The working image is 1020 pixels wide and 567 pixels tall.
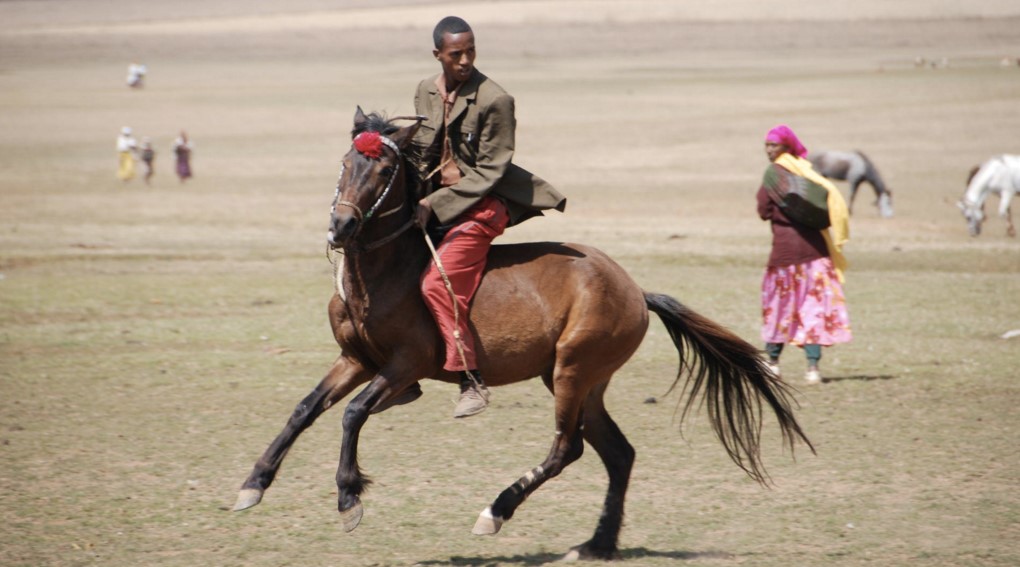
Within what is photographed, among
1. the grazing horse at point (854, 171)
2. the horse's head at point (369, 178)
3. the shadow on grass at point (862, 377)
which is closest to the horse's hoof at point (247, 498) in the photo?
the horse's head at point (369, 178)

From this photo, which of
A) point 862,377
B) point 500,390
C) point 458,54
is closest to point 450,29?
point 458,54

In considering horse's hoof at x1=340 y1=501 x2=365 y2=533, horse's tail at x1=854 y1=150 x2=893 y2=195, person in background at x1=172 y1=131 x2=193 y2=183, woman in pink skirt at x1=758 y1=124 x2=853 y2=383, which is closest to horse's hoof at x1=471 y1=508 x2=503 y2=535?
horse's hoof at x1=340 y1=501 x2=365 y2=533

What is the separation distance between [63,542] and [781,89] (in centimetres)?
4778

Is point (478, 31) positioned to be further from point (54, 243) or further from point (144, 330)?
point (144, 330)

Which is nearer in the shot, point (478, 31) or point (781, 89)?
point (781, 89)

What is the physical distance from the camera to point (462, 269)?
21.0 feet

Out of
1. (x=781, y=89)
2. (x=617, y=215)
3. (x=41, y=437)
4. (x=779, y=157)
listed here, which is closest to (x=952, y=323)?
(x=779, y=157)

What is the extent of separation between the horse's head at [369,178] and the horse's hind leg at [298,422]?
2.43ft

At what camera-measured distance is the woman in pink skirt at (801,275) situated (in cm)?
1056

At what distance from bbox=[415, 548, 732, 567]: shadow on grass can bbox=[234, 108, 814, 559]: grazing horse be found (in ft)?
0.45

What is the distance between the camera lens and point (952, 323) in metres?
13.3

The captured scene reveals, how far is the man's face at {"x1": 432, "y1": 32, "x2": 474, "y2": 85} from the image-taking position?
6.34 meters

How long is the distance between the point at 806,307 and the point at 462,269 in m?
5.06

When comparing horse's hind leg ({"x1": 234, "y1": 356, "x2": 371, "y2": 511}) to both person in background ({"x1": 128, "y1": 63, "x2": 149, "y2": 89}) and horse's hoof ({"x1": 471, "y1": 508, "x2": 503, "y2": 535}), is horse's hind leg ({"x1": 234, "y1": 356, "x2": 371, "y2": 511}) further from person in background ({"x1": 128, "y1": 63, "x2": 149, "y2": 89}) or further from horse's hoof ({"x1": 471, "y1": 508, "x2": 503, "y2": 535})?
person in background ({"x1": 128, "y1": 63, "x2": 149, "y2": 89})
